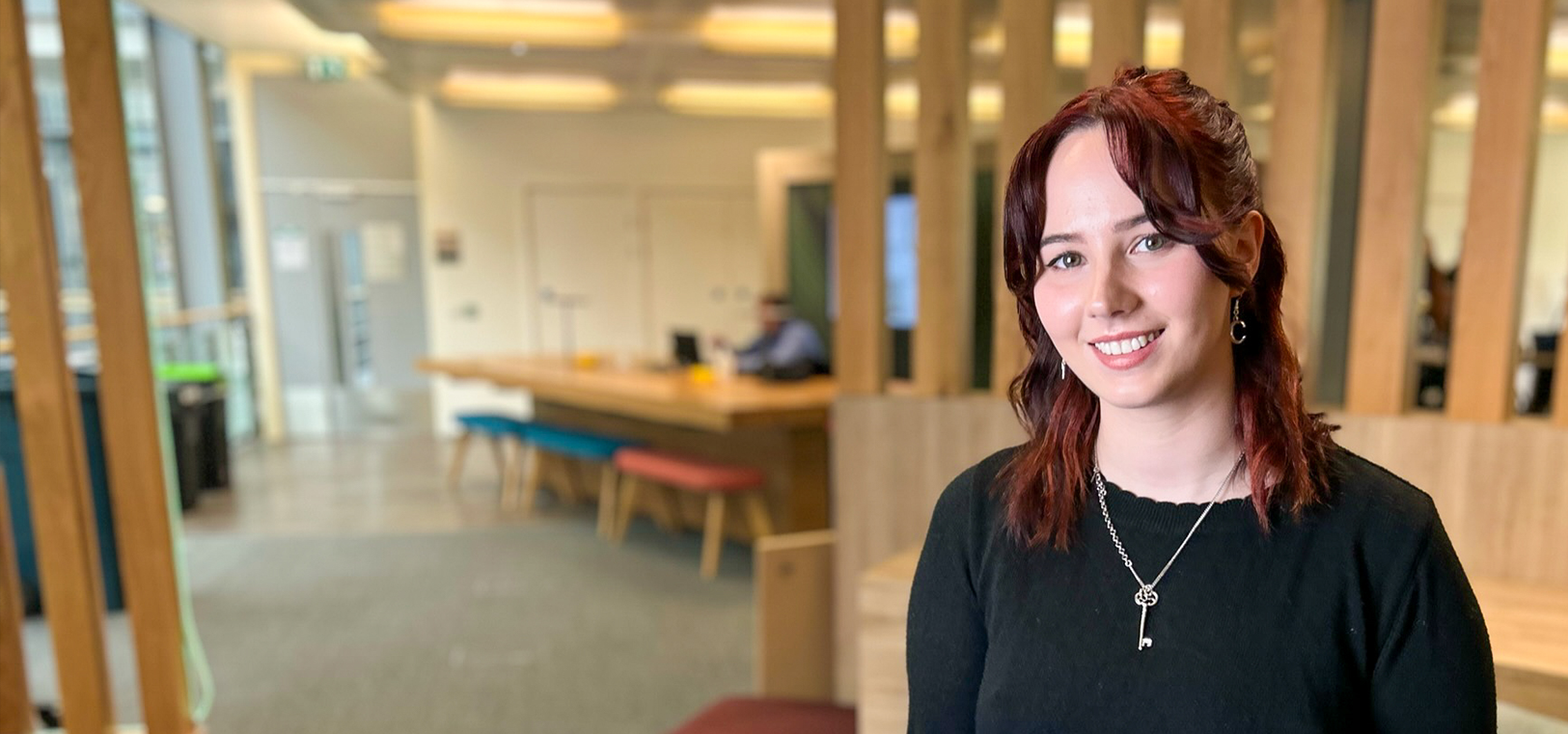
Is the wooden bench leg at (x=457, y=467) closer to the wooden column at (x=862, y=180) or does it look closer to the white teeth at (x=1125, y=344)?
the wooden column at (x=862, y=180)

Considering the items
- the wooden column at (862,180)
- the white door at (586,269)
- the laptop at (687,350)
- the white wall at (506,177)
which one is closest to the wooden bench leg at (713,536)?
the laptop at (687,350)

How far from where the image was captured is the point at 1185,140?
0.90 metres

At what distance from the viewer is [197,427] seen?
6.09 m

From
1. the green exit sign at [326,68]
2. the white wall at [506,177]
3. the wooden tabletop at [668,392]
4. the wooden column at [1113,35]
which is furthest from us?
the white wall at [506,177]

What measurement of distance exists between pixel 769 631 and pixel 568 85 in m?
6.77

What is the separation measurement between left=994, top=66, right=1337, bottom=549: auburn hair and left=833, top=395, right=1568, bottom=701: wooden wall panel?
1080 mm

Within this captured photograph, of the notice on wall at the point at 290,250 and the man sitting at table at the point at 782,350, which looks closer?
the man sitting at table at the point at 782,350

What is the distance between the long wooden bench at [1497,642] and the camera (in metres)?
1.63

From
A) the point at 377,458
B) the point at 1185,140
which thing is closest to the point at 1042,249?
the point at 1185,140

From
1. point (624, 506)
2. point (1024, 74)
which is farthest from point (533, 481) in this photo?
point (1024, 74)

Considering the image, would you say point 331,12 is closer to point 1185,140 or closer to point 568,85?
point 568,85

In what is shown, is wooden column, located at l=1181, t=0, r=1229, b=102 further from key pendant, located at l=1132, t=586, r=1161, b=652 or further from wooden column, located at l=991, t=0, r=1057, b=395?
key pendant, located at l=1132, t=586, r=1161, b=652

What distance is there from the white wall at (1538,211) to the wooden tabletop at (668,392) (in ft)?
21.5

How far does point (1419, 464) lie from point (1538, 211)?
28.3 feet
